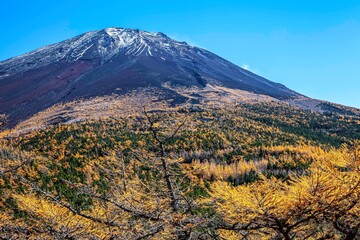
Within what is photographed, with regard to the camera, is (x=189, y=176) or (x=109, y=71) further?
(x=109, y=71)

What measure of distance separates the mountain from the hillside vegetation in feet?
40.0

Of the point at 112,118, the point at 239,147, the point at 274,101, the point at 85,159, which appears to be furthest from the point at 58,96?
the point at 274,101

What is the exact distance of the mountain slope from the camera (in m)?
67.6

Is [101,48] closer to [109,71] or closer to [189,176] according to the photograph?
[109,71]

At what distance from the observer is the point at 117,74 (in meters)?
76.9

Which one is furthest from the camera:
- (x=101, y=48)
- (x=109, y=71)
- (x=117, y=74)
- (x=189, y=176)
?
(x=101, y=48)

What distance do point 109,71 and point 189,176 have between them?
264 ft

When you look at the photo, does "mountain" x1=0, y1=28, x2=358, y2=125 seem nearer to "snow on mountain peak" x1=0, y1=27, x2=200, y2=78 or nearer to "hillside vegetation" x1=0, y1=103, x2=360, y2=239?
"snow on mountain peak" x1=0, y1=27, x2=200, y2=78

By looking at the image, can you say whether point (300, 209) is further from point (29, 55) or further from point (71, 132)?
point (29, 55)

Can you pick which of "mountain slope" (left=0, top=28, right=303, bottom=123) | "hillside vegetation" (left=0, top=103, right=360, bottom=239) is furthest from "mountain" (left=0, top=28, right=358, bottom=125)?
"hillside vegetation" (left=0, top=103, right=360, bottom=239)

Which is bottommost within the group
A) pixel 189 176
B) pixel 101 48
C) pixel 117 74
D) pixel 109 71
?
pixel 189 176

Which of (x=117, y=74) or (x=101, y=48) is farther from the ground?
(x=101, y=48)

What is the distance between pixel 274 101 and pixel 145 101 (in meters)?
32.2

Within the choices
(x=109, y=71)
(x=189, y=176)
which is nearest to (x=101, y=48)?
(x=109, y=71)
